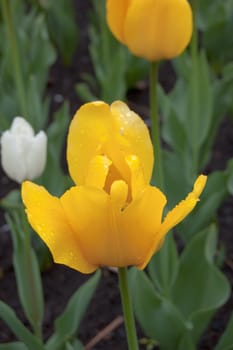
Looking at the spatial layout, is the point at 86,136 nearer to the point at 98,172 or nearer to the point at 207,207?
the point at 98,172

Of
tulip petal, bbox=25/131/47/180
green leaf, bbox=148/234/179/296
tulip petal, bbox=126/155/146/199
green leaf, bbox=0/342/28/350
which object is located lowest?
green leaf, bbox=148/234/179/296

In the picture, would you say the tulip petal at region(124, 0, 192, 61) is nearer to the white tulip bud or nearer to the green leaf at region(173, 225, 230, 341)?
the white tulip bud

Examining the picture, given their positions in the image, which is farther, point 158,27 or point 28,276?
point 28,276

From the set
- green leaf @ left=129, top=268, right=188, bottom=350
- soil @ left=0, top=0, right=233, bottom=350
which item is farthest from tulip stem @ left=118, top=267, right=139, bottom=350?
soil @ left=0, top=0, right=233, bottom=350

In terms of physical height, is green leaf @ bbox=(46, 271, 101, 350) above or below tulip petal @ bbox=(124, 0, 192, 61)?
below

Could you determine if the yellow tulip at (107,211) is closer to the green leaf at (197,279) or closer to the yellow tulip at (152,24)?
the yellow tulip at (152,24)

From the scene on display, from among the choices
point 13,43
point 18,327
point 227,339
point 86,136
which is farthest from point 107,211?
point 13,43

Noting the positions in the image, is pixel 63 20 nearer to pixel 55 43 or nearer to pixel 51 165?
pixel 55 43
